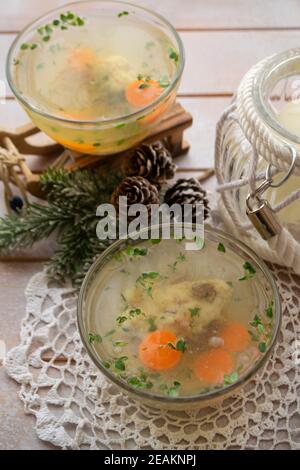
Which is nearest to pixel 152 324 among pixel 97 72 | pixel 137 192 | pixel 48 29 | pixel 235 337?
pixel 235 337

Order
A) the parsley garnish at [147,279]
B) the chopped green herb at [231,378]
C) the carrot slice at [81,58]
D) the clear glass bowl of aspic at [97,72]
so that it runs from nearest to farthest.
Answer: the chopped green herb at [231,378] < the parsley garnish at [147,279] < the clear glass bowl of aspic at [97,72] < the carrot slice at [81,58]

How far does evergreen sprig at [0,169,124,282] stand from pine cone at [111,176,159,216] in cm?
6

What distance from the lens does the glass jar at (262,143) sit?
2.67 ft

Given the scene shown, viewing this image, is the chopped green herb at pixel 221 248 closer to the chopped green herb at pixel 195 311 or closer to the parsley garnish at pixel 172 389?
the chopped green herb at pixel 195 311

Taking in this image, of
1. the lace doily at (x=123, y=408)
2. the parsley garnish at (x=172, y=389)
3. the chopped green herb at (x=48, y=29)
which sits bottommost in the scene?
the lace doily at (x=123, y=408)

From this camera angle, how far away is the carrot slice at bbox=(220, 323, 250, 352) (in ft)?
2.77

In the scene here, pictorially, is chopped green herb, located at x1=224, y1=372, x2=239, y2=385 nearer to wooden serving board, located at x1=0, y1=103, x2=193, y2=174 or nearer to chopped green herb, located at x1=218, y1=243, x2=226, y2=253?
chopped green herb, located at x1=218, y1=243, x2=226, y2=253

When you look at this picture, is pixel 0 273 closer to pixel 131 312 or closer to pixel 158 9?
pixel 131 312

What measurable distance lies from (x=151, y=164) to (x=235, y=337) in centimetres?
32

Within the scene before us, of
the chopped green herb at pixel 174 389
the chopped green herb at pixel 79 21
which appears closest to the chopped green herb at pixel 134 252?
the chopped green herb at pixel 174 389

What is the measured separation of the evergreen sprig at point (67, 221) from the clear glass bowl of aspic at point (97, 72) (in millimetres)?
56

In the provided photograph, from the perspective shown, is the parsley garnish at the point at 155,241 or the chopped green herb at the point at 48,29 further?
A: the chopped green herb at the point at 48,29

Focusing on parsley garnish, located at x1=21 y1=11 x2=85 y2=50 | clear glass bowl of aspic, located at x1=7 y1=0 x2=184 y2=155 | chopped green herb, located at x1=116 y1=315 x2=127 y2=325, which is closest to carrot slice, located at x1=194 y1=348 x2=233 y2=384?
chopped green herb, located at x1=116 y1=315 x2=127 y2=325

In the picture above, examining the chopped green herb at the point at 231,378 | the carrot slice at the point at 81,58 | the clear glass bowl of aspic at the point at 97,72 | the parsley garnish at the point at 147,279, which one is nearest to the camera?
the chopped green herb at the point at 231,378
